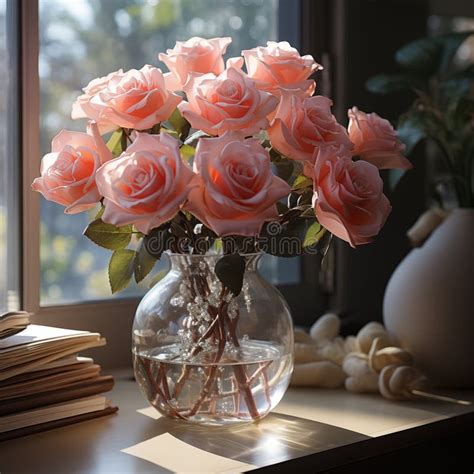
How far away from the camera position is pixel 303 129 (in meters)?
1.04

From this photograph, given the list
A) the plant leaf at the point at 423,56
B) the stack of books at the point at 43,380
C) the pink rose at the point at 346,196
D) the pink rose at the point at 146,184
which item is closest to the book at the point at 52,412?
the stack of books at the point at 43,380

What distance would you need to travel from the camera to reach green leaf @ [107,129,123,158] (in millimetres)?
1130

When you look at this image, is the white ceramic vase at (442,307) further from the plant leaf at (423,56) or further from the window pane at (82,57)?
the window pane at (82,57)

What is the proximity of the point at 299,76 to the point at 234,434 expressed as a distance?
46 centimetres

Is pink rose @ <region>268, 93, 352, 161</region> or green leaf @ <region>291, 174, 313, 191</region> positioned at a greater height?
pink rose @ <region>268, 93, 352, 161</region>

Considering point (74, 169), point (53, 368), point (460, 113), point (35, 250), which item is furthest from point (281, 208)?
point (460, 113)

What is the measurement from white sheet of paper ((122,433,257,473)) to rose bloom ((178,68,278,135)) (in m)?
0.38

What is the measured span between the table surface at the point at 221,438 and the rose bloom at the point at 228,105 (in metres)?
0.38

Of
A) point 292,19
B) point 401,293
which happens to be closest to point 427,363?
point 401,293

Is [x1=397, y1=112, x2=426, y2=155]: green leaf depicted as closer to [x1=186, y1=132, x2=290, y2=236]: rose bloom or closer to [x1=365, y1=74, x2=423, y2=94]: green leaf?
[x1=365, y1=74, x2=423, y2=94]: green leaf

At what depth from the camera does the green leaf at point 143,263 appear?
1.08m

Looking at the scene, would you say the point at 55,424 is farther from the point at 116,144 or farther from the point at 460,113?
the point at 460,113

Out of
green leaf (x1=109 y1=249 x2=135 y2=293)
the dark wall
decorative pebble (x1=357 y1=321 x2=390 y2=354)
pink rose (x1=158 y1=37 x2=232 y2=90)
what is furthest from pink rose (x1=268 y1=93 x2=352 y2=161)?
the dark wall

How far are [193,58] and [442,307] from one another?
575mm
